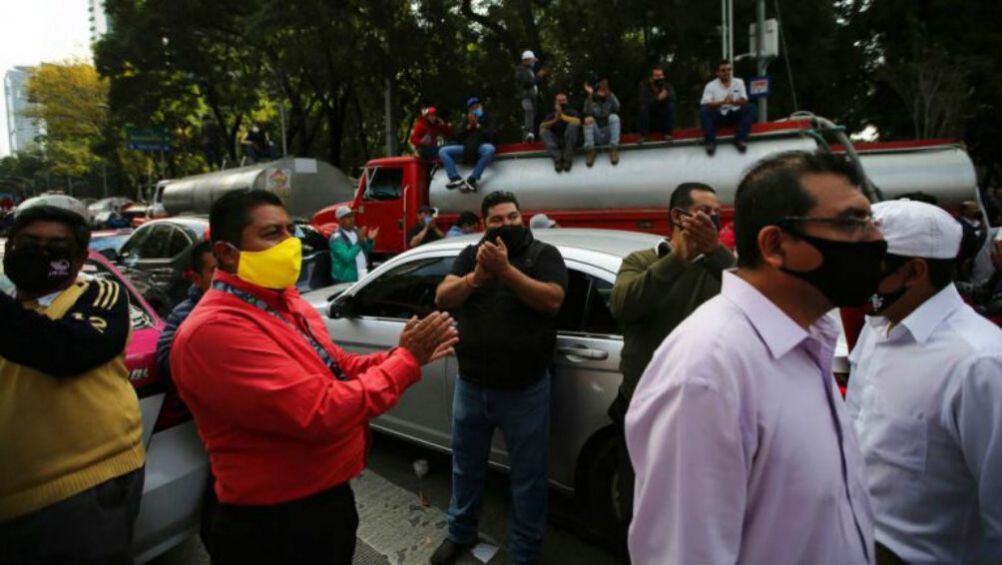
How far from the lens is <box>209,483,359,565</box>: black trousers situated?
1814 millimetres

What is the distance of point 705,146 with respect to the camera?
891 centimetres

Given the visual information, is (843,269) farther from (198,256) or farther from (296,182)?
(296,182)

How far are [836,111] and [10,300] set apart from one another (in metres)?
21.0

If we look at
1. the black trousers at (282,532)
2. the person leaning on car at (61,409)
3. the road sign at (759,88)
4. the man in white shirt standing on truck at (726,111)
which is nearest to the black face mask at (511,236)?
the black trousers at (282,532)

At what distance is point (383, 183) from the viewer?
11.5 meters

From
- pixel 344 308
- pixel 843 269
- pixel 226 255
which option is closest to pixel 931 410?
pixel 843 269

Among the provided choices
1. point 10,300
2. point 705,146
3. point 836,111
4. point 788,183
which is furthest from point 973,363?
point 836,111

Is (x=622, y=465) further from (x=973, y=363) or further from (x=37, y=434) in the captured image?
(x=37, y=434)

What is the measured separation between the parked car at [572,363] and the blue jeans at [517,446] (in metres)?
0.22

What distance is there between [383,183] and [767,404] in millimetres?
10891

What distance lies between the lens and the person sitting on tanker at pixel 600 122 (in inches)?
384

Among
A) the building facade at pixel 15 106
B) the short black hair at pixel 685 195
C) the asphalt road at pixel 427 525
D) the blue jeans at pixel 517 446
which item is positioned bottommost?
the asphalt road at pixel 427 525

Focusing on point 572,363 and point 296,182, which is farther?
point 296,182

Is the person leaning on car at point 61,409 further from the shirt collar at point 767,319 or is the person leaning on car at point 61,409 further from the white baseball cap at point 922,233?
the white baseball cap at point 922,233
